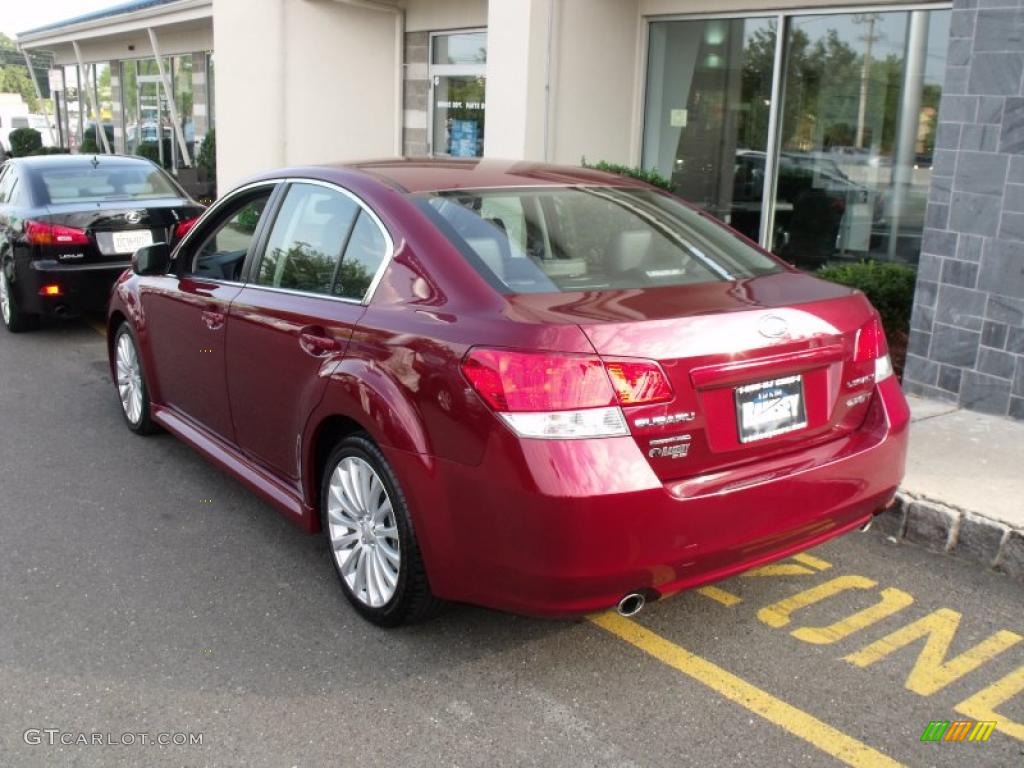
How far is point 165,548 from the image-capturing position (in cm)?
448

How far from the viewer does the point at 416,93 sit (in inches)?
579

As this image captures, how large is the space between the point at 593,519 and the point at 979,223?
4.23m

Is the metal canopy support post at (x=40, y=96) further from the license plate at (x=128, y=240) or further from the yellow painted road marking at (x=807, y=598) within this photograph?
the yellow painted road marking at (x=807, y=598)

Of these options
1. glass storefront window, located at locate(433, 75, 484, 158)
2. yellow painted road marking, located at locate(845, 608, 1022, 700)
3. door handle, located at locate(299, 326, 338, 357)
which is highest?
glass storefront window, located at locate(433, 75, 484, 158)

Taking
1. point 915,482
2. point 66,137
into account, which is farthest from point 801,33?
point 66,137

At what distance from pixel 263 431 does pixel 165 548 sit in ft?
2.31

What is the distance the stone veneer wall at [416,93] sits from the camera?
1448 centimetres

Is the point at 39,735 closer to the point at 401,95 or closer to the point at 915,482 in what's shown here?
the point at 915,482

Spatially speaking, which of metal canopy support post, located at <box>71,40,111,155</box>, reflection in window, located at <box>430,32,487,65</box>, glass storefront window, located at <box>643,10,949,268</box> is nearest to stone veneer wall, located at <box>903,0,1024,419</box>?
glass storefront window, located at <box>643,10,949,268</box>

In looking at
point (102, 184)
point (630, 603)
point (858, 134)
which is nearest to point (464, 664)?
point (630, 603)

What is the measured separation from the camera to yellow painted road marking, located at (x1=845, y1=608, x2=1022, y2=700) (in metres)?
3.46

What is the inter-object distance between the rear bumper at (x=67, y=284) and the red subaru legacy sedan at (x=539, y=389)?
444cm

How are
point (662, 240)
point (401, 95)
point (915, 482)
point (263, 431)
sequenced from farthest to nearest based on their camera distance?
1. point (401, 95)
2. point (915, 482)
3. point (263, 431)
4. point (662, 240)

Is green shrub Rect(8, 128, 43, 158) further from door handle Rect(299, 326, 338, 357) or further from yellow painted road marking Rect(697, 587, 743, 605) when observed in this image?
yellow painted road marking Rect(697, 587, 743, 605)
